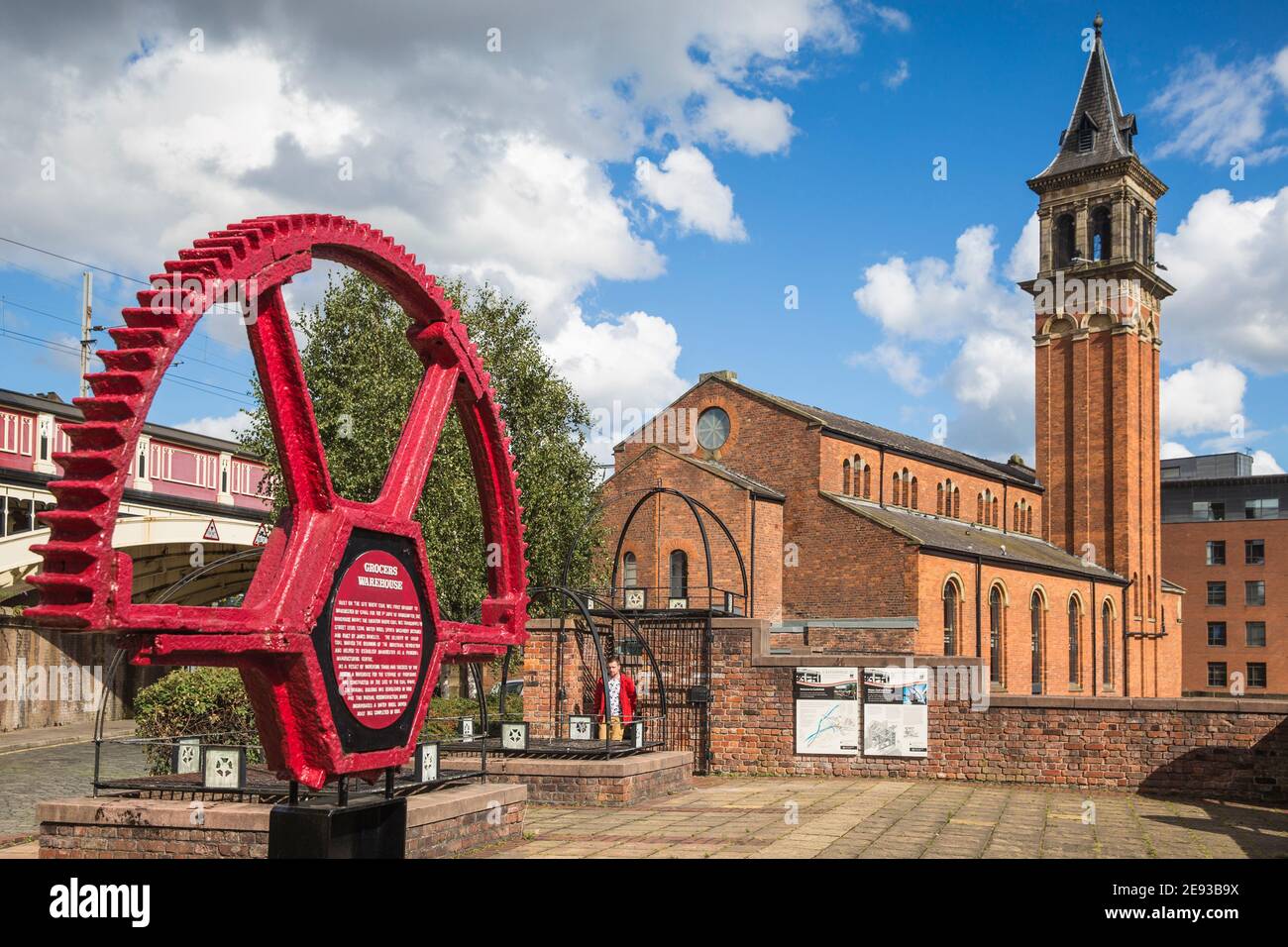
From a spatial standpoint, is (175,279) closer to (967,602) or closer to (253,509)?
(253,509)

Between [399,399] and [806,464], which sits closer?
[399,399]

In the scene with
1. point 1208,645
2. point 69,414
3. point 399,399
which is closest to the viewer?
point 69,414

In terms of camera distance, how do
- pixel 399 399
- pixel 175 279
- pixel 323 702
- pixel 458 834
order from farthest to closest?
pixel 399 399, pixel 458 834, pixel 323 702, pixel 175 279

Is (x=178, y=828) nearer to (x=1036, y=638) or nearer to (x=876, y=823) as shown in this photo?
(x=876, y=823)

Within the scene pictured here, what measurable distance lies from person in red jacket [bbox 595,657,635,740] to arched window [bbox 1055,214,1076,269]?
43.7 meters

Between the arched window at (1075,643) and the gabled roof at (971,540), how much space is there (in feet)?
4.90

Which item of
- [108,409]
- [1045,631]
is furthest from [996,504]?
[108,409]

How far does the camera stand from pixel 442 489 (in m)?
27.4

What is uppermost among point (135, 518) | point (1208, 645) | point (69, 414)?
point (69, 414)

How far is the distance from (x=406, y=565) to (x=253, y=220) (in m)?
2.31

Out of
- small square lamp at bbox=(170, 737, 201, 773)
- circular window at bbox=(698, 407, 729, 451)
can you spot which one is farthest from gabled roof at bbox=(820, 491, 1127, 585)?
small square lamp at bbox=(170, 737, 201, 773)

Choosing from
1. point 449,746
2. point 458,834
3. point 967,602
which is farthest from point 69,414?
point 967,602
